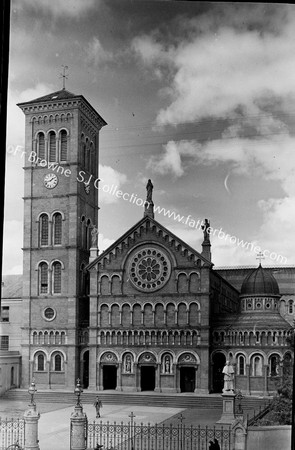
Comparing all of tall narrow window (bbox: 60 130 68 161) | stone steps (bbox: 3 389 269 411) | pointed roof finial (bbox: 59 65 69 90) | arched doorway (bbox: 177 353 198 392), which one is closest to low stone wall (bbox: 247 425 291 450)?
stone steps (bbox: 3 389 269 411)

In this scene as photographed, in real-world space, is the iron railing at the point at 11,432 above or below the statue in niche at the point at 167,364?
below

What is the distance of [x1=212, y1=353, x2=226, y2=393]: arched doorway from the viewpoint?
342 inches

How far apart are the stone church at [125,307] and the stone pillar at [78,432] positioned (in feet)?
4.53

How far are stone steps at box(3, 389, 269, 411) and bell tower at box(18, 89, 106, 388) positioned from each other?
0.18 metres

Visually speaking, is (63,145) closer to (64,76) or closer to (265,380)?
(64,76)

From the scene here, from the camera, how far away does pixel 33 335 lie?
9078 millimetres

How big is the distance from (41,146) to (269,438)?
4602mm

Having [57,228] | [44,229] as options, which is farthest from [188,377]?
[44,229]

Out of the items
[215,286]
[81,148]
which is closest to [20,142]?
[81,148]

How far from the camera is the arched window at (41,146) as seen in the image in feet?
26.5

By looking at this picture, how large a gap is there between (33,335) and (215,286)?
277 centimetres

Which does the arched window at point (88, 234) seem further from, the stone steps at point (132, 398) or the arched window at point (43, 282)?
the stone steps at point (132, 398)

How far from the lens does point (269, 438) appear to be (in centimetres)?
612

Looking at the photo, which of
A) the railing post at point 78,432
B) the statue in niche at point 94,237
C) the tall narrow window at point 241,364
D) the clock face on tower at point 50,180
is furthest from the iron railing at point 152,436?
the clock face on tower at point 50,180
